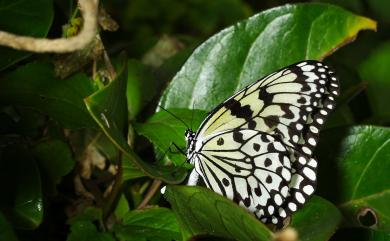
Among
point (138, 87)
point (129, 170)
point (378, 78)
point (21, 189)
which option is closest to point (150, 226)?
point (129, 170)

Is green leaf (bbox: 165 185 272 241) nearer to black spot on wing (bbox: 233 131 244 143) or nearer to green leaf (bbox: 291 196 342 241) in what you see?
green leaf (bbox: 291 196 342 241)

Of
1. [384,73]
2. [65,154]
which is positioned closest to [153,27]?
[384,73]

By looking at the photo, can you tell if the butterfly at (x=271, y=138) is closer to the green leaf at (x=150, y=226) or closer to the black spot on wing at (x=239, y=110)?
the black spot on wing at (x=239, y=110)

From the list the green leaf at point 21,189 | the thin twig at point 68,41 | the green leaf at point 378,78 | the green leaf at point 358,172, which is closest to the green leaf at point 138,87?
the green leaf at point 21,189

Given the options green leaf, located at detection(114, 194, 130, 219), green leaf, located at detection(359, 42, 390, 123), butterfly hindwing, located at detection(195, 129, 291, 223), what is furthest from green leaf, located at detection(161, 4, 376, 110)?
green leaf, located at detection(359, 42, 390, 123)

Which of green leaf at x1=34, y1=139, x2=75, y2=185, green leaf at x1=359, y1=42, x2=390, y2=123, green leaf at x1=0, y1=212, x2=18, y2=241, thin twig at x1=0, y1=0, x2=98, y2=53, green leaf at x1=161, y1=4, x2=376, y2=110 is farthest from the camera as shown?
green leaf at x1=359, y1=42, x2=390, y2=123

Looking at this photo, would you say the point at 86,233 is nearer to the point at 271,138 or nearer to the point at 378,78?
the point at 271,138
